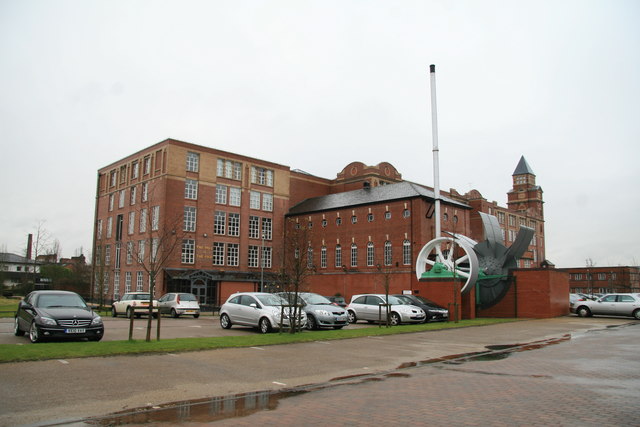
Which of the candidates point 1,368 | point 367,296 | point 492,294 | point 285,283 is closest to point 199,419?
point 1,368

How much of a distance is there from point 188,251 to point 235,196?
25.2 feet

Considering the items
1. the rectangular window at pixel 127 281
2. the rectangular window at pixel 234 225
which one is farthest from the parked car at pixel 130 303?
the rectangular window at pixel 127 281

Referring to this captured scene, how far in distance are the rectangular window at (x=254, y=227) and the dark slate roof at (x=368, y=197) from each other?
394cm

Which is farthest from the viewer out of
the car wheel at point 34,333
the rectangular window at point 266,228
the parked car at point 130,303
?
the rectangular window at point 266,228

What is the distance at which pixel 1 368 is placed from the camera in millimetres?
9445

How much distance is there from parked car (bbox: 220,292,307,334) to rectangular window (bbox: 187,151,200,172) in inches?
1221

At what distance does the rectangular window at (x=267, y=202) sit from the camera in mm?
54166

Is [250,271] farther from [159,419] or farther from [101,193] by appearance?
[159,419]

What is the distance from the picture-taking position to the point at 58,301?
14609 mm

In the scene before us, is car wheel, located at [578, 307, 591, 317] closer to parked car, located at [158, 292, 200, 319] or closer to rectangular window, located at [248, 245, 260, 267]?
parked car, located at [158, 292, 200, 319]

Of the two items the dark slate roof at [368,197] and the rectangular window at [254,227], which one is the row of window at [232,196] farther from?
the dark slate roof at [368,197]

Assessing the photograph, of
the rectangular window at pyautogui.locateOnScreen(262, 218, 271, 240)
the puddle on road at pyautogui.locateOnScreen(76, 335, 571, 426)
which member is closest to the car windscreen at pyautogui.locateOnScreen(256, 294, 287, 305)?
the puddle on road at pyautogui.locateOnScreen(76, 335, 571, 426)

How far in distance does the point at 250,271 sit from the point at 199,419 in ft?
148

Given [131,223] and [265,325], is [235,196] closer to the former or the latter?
[131,223]
